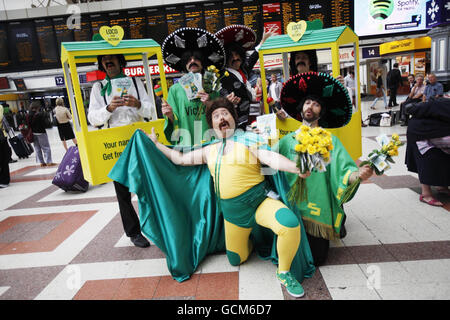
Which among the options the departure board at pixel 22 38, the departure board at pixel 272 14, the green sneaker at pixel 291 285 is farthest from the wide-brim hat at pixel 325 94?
the departure board at pixel 22 38

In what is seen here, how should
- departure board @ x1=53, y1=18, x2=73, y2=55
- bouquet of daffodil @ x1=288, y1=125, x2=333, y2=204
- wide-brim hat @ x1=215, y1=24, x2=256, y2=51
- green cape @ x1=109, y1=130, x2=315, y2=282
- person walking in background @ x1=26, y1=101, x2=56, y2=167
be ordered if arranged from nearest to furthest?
bouquet of daffodil @ x1=288, y1=125, x2=333, y2=204
green cape @ x1=109, y1=130, x2=315, y2=282
wide-brim hat @ x1=215, y1=24, x2=256, y2=51
person walking in background @ x1=26, y1=101, x2=56, y2=167
departure board @ x1=53, y1=18, x2=73, y2=55

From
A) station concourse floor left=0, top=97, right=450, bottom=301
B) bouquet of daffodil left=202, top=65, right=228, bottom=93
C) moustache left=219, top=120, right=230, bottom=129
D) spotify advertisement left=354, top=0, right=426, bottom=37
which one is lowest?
station concourse floor left=0, top=97, right=450, bottom=301

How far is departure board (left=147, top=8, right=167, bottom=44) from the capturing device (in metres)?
9.42

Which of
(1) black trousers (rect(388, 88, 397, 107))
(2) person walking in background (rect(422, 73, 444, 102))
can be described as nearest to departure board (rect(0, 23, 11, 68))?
(2) person walking in background (rect(422, 73, 444, 102))

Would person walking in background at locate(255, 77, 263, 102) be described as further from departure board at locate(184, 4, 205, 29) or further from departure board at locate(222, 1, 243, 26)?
departure board at locate(184, 4, 205, 29)

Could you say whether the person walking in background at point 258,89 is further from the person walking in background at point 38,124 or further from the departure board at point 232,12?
the departure board at point 232,12

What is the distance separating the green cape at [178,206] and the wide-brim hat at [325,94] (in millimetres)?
606

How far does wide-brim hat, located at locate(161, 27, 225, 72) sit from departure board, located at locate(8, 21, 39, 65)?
8.98 metres

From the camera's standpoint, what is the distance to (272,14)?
9164 millimetres

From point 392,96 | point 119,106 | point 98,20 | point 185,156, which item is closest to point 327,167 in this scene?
point 185,156

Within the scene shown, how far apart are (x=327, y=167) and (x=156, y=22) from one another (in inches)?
342

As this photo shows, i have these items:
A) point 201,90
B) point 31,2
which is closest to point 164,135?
point 201,90

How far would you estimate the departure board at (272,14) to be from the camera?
9.10 metres

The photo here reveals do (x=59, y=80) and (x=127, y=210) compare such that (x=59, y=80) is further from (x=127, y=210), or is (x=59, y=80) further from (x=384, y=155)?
(x=384, y=155)
